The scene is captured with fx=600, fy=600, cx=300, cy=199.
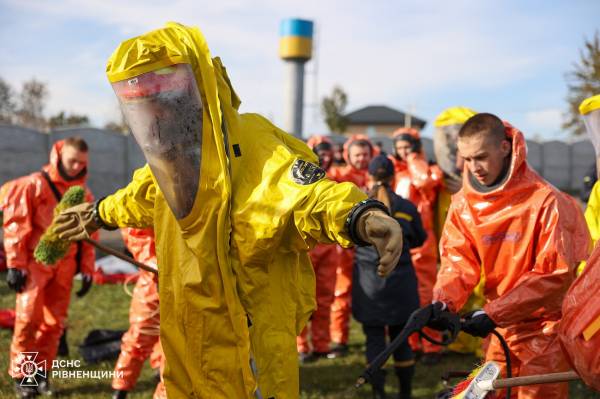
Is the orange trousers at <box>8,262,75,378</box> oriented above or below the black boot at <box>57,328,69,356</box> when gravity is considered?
above

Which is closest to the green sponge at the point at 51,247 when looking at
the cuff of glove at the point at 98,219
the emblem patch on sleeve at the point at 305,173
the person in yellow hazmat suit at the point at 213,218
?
the cuff of glove at the point at 98,219

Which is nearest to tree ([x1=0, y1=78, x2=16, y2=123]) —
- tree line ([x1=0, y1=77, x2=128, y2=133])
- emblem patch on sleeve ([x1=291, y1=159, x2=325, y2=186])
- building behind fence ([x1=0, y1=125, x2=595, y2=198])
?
tree line ([x1=0, y1=77, x2=128, y2=133])

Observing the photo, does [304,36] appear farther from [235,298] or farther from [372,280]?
[235,298]

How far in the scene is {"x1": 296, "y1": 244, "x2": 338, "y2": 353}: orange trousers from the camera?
229 inches

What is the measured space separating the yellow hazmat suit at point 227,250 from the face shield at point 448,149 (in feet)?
12.5

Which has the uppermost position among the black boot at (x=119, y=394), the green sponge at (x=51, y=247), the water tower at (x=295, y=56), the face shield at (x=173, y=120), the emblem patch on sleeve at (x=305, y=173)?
the water tower at (x=295, y=56)

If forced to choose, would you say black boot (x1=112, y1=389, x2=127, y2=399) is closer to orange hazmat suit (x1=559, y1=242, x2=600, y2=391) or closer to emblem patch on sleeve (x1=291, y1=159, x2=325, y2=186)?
emblem patch on sleeve (x1=291, y1=159, x2=325, y2=186)

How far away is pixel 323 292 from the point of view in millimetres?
5902

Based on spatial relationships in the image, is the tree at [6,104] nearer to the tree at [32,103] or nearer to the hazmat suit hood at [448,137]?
the tree at [32,103]

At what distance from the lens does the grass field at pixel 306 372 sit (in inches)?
185

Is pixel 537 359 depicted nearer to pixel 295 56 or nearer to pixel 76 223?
pixel 76 223

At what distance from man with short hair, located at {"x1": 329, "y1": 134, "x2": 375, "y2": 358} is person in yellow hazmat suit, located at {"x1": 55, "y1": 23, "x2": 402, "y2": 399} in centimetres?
345

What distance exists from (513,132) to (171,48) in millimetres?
1865

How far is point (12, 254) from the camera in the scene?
460 cm
